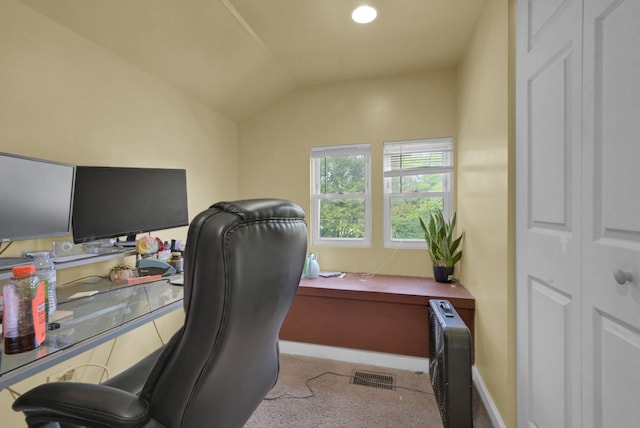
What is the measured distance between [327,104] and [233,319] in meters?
2.68

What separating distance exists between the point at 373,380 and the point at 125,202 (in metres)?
2.09

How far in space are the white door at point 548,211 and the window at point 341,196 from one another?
162 centimetres

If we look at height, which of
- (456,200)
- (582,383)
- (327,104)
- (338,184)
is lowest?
(582,383)

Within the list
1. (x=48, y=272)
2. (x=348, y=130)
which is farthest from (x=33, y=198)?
(x=348, y=130)

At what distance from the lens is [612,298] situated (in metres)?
0.80

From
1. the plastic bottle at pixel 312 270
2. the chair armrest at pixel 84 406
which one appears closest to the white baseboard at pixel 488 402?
the plastic bottle at pixel 312 270

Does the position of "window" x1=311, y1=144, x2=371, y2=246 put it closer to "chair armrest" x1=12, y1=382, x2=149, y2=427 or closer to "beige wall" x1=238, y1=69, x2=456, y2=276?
"beige wall" x1=238, y1=69, x2=456, y2=276

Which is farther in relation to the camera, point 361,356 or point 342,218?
point 342,218

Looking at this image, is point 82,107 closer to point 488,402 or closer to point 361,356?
point 361,356

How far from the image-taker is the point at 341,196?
→ 2.99 metres

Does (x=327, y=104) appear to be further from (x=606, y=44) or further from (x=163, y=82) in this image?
(x=606, y=44)

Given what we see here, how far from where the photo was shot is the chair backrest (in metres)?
0.61

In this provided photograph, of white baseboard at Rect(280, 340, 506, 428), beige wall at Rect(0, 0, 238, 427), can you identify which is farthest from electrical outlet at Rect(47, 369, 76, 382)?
white baseboard at Rect(280, 340, 506, 428)

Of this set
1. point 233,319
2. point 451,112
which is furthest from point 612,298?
point 451,112
